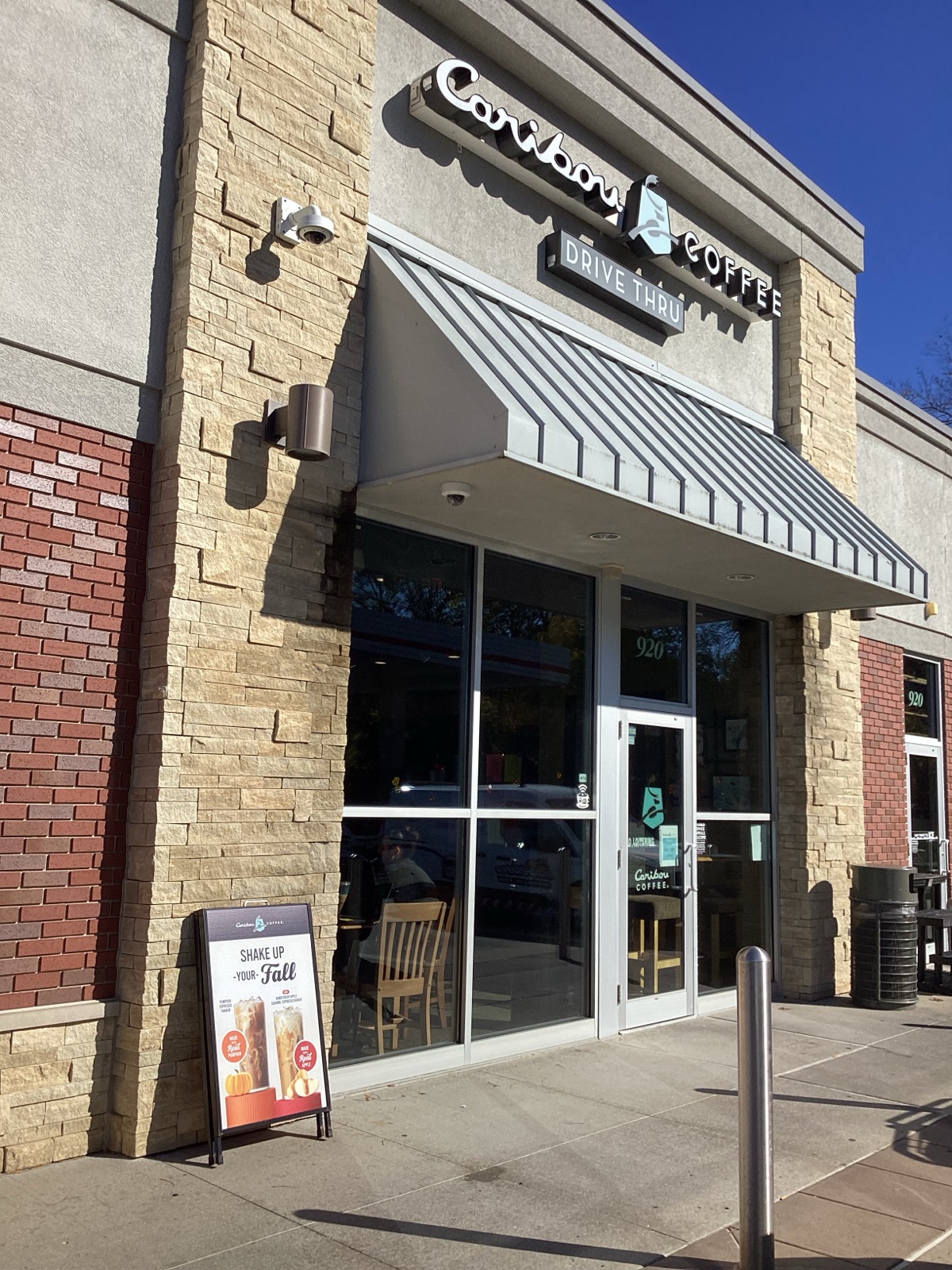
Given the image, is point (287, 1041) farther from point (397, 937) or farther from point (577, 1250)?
point (577, 1250)

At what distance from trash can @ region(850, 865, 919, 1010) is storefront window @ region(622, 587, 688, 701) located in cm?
242

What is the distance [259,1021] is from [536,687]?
319 centimetres

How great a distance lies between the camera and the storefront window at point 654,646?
8.81 meters

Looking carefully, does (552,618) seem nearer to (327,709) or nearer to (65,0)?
(327,709)

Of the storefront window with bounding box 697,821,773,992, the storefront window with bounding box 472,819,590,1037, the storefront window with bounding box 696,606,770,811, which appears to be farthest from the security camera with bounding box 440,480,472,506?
→ the storefront window with bounding box 697,821,773,992

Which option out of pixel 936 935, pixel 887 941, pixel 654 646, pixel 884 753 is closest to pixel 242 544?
pixel 654 646

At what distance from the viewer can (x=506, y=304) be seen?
7.69 meters

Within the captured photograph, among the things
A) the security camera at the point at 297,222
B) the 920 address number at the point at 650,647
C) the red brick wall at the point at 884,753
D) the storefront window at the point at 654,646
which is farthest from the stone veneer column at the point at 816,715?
the security camera at the point at 297,222

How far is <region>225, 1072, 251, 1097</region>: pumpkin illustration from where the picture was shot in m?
5.31

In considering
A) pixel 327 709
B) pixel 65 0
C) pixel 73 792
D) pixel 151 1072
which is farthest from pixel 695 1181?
pixel 65 0

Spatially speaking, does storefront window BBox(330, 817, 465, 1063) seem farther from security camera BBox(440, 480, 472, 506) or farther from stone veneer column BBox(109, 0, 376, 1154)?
security camera BBox(440, 480, 472, 506)

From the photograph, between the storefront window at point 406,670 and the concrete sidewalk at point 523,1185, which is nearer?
Answer: the concrete sidewalk at point 523,1185

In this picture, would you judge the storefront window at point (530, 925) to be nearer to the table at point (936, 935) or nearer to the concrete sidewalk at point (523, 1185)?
the concrete sidewalk at point (523, 1185)

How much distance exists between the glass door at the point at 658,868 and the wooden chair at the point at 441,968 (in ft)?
5.89
